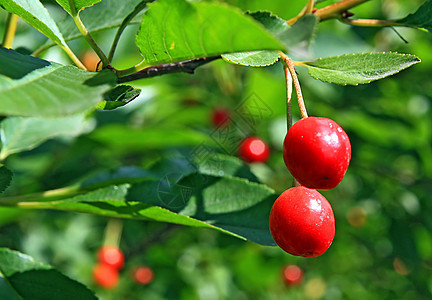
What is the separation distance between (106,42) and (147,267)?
167cm

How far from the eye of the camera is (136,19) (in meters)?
1.21

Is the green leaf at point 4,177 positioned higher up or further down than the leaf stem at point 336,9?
further down

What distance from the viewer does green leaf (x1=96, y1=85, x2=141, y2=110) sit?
0.73 metres

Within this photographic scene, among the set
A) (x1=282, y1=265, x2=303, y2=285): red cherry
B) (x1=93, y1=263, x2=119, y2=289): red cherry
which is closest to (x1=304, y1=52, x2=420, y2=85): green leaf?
(x1=93, y1=263, x2=119, y2=289): red cherry

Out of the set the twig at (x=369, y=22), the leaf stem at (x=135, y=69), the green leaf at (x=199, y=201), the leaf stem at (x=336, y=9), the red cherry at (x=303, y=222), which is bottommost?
the green leaf at (x=199, y=201)

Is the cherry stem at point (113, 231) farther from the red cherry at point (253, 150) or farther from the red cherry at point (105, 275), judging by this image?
the red cherry at point (253, 150)

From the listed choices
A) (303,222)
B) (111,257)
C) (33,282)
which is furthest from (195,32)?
(111,257)

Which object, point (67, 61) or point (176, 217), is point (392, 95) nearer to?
point (67, 61)

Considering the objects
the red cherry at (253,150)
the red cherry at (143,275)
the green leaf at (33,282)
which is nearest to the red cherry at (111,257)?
the red cherry at (143,275)

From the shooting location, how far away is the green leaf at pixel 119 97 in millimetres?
729

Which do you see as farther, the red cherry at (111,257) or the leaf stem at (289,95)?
the red cherry at (111,257)

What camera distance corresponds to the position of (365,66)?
81 centimetres

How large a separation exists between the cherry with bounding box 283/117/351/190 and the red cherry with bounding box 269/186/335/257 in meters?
0.05

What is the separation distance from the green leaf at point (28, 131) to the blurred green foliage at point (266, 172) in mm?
232
